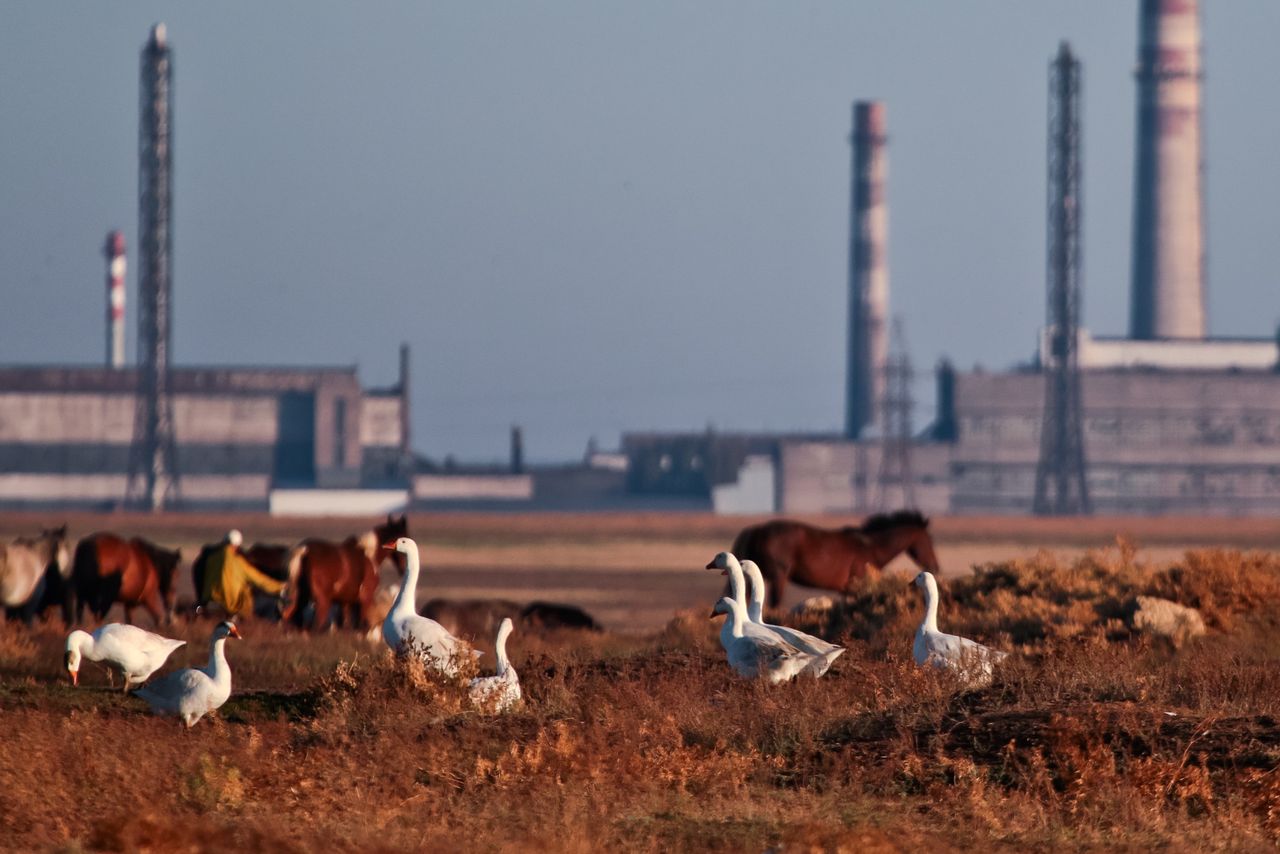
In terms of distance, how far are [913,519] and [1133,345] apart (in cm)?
9753

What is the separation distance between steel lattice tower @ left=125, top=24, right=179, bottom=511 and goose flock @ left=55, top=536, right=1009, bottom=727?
286ft

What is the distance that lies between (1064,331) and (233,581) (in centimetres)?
8568

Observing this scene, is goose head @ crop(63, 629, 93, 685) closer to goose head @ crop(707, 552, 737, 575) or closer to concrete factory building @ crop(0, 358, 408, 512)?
goose head @ crop(707, 552, 737, 575)

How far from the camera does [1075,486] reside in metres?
109

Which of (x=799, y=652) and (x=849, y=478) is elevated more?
Result: (x=799, y=652)

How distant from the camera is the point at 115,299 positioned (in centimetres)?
13475

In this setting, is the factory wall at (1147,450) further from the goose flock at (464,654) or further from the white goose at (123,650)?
the white goose at (123,650)

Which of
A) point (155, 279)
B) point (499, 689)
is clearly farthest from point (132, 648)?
point (155, 279)

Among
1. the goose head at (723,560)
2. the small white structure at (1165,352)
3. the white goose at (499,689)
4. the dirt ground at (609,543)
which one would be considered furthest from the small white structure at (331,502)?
the white goose at (499,689)

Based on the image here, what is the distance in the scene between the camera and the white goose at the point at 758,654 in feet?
50.7

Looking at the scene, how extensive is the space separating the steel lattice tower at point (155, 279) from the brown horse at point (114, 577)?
78.1 metres

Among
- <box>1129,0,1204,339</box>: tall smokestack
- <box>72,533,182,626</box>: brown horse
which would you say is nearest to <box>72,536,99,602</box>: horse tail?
<box>72,533,182,626</box>: brown horse

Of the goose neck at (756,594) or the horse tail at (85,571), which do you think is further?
the horse tail at (85,571)

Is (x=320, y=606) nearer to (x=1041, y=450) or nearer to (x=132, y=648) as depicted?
(x=132, y=648)
